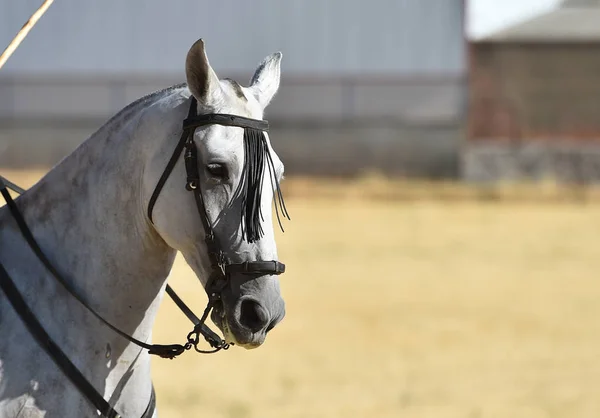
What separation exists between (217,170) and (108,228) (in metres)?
0.45

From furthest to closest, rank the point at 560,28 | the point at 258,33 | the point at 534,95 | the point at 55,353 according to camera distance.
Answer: the point at 258,33 < the point at 560,28 < the point at 534,95 < the point at 55,353

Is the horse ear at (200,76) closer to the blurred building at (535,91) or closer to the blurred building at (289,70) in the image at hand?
the blurred building at (289,70)

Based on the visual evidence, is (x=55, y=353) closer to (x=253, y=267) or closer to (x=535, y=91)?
(x=253, y=267)

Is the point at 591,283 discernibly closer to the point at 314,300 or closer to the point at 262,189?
the point at 314,300

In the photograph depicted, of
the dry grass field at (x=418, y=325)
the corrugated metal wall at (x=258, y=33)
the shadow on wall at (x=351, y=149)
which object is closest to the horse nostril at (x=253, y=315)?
the dry grass field at (x=418, y=325)

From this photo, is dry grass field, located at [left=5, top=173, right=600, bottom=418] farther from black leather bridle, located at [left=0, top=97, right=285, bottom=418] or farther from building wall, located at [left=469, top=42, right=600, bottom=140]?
building wall, located at [left=469, top=42, right=600, bottom=140]

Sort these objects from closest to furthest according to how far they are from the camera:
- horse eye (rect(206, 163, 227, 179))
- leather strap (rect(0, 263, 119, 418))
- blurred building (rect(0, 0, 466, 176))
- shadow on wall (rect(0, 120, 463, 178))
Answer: horse eye (rect(206, 163, 227, 179)), leather strap (rect(0, 263, 119, 418)), shadow on wall (rect(0, 120, 463, 178)), blurred building (rect(0, 0, 466, 176))

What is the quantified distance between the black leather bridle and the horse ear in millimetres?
64

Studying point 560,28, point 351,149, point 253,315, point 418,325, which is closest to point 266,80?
point 253,315

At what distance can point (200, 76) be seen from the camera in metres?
2.99

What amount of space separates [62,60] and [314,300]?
895 inches

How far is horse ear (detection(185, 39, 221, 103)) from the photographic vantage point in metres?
2.90

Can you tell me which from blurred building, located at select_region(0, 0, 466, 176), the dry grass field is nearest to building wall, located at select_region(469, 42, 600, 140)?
blurred building, located at select_region(0, 0, 466, 176)

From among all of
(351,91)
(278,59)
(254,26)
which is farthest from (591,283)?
(254,26)
